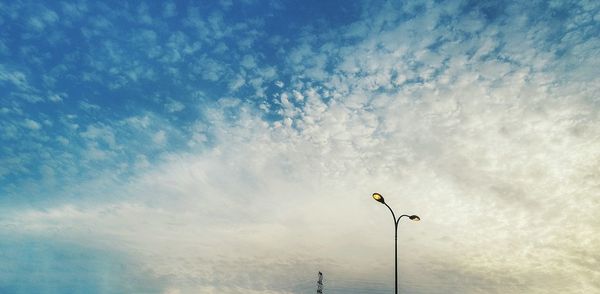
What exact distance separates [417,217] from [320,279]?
6658cm

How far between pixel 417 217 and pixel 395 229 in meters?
1.47

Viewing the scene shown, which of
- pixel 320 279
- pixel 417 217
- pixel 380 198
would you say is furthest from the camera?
pixel 320 279

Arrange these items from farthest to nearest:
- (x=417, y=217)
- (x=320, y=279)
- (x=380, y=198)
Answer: (x=320, y=279) < (x=417, y=217) < (x=380, y=198)

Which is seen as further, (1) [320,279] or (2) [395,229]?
(1) [320,279]

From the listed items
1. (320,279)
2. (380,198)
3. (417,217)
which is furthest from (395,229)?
(320,279)

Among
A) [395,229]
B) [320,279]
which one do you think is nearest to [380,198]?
[395,229]

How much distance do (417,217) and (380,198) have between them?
12.6 ft

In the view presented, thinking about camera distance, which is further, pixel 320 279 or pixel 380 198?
pixel 320 279

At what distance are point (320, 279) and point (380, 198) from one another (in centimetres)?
6922

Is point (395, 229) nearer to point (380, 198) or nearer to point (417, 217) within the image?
point (417, 217)

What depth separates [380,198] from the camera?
1897cm

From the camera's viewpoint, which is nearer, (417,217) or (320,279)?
(417,217)

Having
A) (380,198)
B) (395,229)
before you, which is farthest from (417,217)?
(380,198)

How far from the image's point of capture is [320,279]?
82438mm
